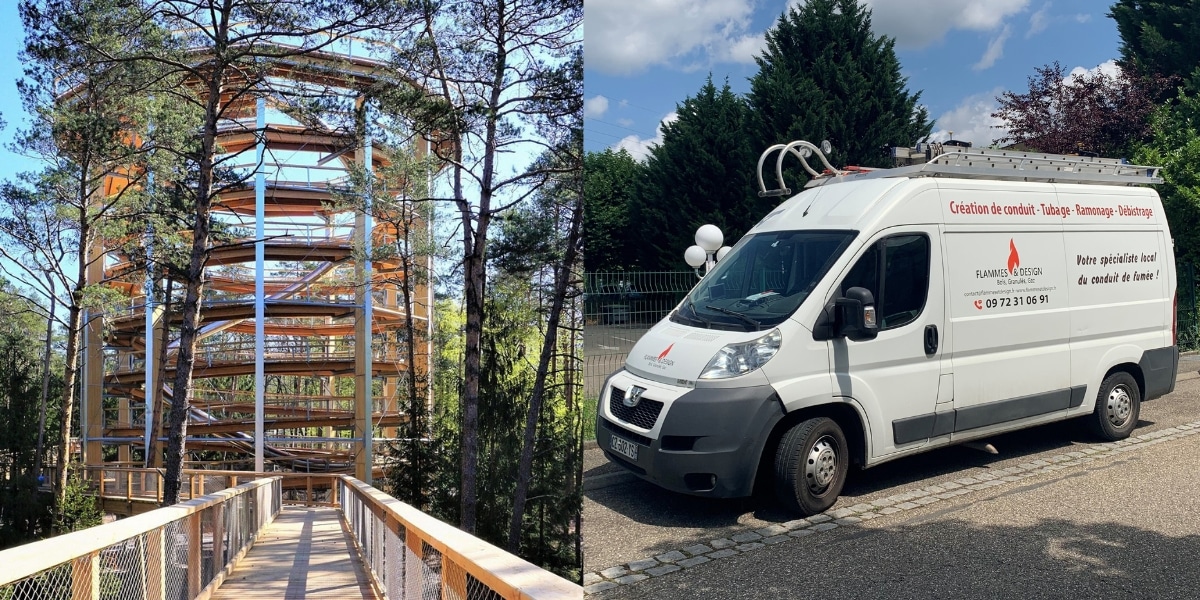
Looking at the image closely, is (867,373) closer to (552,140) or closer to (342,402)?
(552,140)

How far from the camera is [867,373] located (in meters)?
2.50

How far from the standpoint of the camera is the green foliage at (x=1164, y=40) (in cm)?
354

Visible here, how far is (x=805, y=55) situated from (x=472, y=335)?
10.7 feet

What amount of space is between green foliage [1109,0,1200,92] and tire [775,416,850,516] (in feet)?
8.36

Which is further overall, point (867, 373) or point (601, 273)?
point (601, 273)

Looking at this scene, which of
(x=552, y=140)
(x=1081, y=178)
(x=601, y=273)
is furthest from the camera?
(x=601, y=273)

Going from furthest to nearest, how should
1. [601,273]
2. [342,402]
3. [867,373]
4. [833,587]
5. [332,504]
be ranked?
[332,504] < [342,402] < [601,273] < [867,373] < [833,587]

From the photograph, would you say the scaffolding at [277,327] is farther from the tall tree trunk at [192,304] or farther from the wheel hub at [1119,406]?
the wheel hub at [1119,406]

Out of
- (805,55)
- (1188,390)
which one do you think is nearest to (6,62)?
(805,55)

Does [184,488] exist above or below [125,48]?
below

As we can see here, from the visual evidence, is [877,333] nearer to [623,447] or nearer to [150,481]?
[623,447]

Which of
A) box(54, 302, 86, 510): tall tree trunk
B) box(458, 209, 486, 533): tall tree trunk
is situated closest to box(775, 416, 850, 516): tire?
box(458, 209, 486, 533): tall tree trunk

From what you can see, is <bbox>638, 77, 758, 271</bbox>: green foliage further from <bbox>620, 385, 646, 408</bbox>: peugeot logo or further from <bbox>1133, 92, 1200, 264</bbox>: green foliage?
<bbox>620, 385, 646, 408</bbox>: peugeot logo

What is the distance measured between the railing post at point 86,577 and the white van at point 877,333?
4.60ft
